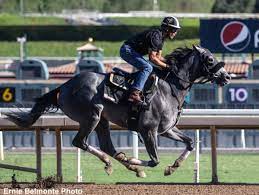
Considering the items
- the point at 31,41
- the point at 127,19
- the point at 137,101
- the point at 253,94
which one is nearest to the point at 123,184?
the point at 137,101

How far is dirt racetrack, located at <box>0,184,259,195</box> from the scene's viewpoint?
993 cm

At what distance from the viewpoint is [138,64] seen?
10.6 meters

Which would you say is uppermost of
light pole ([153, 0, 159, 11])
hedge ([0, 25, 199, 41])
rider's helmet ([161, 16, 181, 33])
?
light pole ([153, 0, 159, 11])

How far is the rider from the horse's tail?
0.90m

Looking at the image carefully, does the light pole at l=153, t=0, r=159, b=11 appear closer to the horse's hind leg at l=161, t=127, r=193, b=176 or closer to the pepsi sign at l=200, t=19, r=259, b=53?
the pepsi sign at l=200, t=19, r=259, b=53

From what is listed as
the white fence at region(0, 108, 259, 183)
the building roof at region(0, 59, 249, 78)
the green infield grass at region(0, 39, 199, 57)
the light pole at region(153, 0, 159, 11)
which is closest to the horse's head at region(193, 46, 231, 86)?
the white fence at region(0, 108, 259, 183)

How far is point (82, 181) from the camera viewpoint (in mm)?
11711

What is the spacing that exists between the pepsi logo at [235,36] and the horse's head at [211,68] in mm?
12194

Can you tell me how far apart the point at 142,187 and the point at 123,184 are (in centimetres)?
41

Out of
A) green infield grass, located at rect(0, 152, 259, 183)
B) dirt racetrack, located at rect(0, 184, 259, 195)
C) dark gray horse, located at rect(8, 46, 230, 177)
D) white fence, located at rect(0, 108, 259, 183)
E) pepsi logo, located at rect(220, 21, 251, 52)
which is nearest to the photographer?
dirt racetrack, located at rect(0, 184, 259, 195)

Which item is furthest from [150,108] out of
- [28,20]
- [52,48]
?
[28,20]

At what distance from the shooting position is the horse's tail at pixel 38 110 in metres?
11.0

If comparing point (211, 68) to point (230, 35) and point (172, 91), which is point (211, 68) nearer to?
point (172, 91)

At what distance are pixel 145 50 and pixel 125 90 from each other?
0.49 meters
